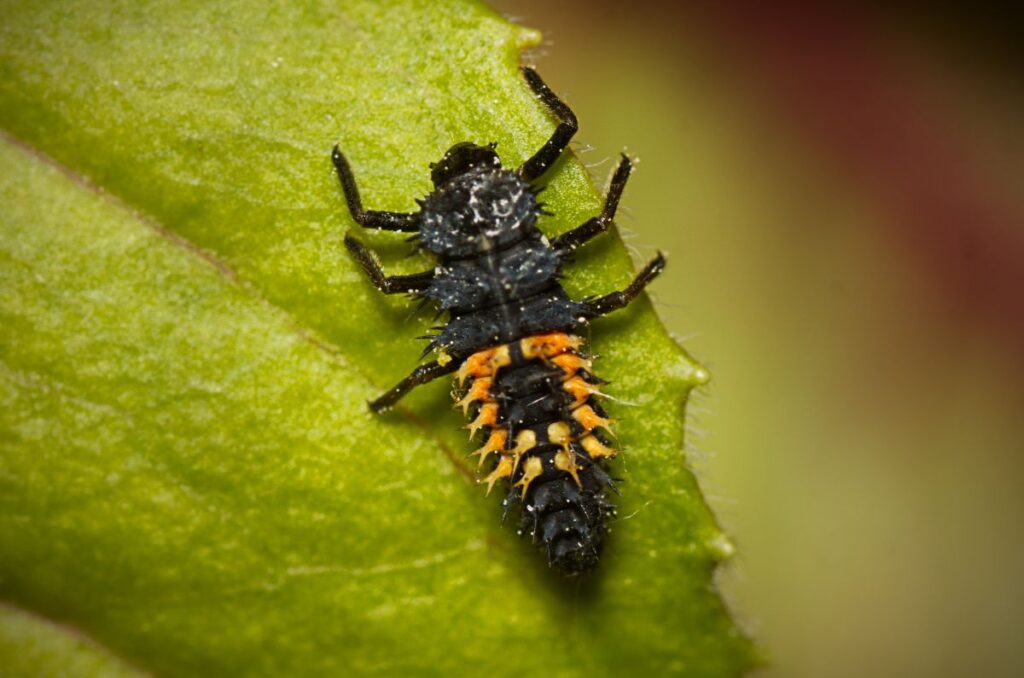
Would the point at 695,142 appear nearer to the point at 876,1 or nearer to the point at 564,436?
the point at 876,1

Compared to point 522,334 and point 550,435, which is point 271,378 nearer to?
point 522,334

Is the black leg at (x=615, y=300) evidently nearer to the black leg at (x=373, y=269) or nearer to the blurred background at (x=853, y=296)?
the black leg at (x=373, y=269)

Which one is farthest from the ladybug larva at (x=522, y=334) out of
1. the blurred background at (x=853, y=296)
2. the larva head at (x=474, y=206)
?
the blurred background at (x=853, y=296)

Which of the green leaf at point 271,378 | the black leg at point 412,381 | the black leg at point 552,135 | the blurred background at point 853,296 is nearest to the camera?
the green leaf at point 271,378

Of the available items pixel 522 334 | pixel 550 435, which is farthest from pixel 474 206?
pixel 550 435

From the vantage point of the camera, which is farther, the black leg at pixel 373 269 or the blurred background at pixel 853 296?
the blurred background at pixel 853 296

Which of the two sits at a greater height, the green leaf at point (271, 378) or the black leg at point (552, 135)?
the black leg at point (552, 135)
